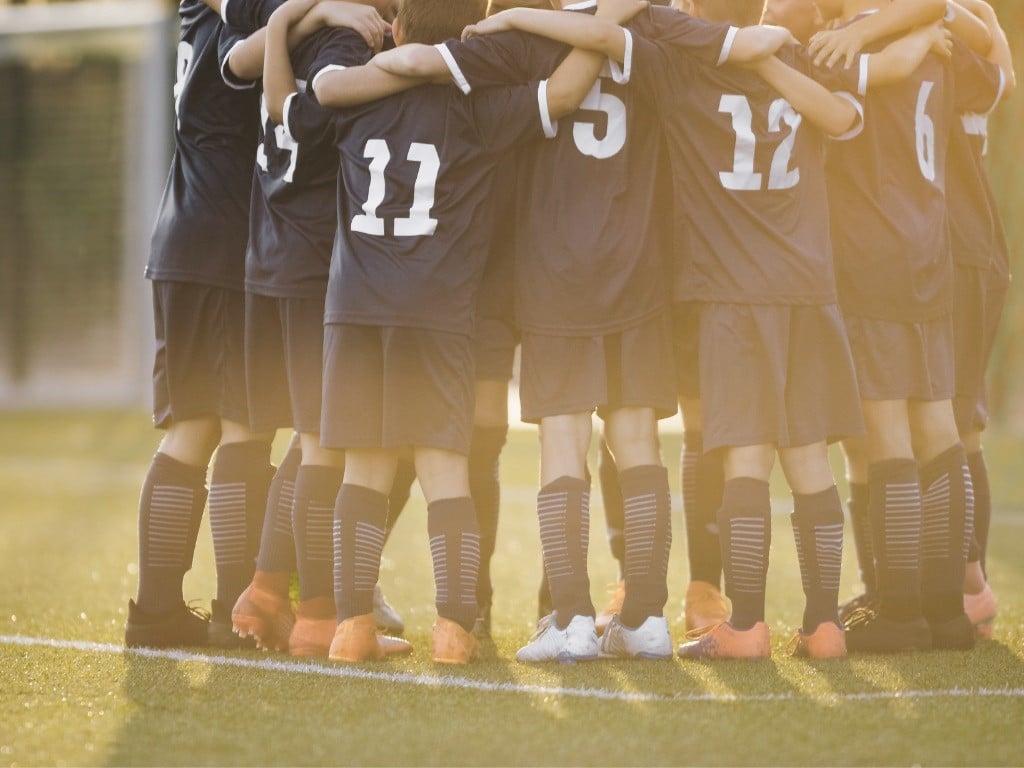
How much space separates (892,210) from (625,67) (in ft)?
2.83

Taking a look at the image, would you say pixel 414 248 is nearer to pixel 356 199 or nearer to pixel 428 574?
pixel 356 199

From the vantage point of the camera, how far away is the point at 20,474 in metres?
9.54

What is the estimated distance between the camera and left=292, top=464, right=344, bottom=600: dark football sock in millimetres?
3984

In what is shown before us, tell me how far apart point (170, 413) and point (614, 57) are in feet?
5.15

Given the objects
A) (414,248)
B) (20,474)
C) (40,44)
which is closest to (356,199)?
(414,248)

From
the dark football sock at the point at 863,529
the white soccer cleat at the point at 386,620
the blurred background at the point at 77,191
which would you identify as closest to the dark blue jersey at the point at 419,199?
the white soccer cleat at the point at 386,620

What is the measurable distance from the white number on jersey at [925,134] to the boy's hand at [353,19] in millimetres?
1485

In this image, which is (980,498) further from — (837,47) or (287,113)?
(287,113)

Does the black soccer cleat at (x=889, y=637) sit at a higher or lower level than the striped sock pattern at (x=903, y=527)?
lower

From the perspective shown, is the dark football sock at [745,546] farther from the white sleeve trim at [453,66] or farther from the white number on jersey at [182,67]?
the white number on jersey at [182,67]

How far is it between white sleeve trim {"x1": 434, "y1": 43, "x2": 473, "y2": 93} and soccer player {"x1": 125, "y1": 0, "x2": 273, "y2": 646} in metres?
0.75

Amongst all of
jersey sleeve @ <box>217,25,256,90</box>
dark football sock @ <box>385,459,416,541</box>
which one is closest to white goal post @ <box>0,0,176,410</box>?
dark football sock @ <box>385,459,416,541</box>

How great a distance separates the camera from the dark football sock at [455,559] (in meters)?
3.76

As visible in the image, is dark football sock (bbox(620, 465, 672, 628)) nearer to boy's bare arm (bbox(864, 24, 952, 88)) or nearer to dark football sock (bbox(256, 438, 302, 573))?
dark football sock (bbox(256, 438, 302, 573))
